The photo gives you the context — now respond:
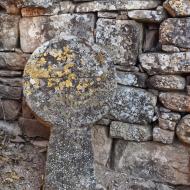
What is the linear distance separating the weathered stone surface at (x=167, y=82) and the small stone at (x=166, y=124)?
0.26 m

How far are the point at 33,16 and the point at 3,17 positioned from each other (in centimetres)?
28

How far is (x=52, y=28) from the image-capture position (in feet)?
9.74

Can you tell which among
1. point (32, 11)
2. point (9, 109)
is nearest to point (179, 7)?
point (32, 11)

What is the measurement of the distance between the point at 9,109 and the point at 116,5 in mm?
1327

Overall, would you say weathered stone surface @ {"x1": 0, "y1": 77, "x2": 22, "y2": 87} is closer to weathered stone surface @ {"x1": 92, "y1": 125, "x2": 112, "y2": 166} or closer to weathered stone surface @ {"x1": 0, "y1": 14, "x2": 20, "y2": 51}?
weathered stone surface @ {"x1": 0, "y1": 14, "x2": 20, "y2": 51}

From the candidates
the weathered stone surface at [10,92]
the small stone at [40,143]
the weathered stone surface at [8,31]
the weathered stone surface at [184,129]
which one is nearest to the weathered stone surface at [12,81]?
the weathered stone surface at [10,92]

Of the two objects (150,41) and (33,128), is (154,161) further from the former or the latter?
(33,128)

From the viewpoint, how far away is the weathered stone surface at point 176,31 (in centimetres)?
262

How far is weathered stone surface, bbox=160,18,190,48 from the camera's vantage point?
8.60 feet

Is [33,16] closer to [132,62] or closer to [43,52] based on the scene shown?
[43,52]

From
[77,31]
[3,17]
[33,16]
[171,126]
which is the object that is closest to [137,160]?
[171,126]

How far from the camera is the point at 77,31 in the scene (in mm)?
2900

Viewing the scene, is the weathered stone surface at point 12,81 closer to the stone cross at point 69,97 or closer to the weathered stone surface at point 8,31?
the weathered stone surface at point 8,31

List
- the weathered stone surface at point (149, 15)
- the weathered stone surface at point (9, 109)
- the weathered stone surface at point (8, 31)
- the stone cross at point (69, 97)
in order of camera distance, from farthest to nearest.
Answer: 1. the weathered stone surface at point (9, 109)
2. the weathered stone surface at point (8, 31)
3. the weathered stone surface at point (149, 15)
4. the stone cross at point (69, 97)
